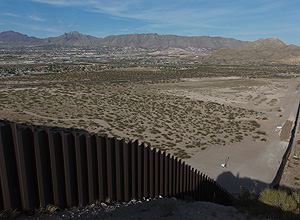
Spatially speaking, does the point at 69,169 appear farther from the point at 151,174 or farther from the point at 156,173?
the point at 156,173

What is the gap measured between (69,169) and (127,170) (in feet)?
4.71

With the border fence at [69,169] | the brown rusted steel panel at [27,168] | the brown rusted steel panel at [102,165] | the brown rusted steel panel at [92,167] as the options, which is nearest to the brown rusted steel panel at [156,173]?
the border fence at [69,169]

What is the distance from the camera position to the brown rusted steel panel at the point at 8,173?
3.16 metres

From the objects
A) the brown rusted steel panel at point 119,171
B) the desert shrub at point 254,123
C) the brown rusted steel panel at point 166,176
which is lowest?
the desert shrub at point 254,123

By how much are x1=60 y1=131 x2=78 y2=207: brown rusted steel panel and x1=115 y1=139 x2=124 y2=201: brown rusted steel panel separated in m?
0.92

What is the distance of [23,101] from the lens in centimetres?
3250

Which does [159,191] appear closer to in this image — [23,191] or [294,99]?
[23,191]

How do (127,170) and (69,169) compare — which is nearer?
(69,169)

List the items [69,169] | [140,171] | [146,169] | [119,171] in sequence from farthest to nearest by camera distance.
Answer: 1. [146,169]
2. [140,171]
3. [119,171]
4. [69,169]

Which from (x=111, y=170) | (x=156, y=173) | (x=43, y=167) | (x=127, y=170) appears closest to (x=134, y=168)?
(x=127, y=170)

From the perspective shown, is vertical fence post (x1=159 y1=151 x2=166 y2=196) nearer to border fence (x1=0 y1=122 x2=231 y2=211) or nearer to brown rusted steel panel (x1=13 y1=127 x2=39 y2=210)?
border fence (x1=0 y1=122 x2=231 y2=211)

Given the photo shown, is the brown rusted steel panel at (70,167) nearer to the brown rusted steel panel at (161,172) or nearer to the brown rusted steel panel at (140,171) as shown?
the brown rusted steel panel at (140,171)

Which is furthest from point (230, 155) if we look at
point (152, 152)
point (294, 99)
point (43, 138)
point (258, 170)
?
point (294, 99)

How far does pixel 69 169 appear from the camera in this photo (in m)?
3.92
